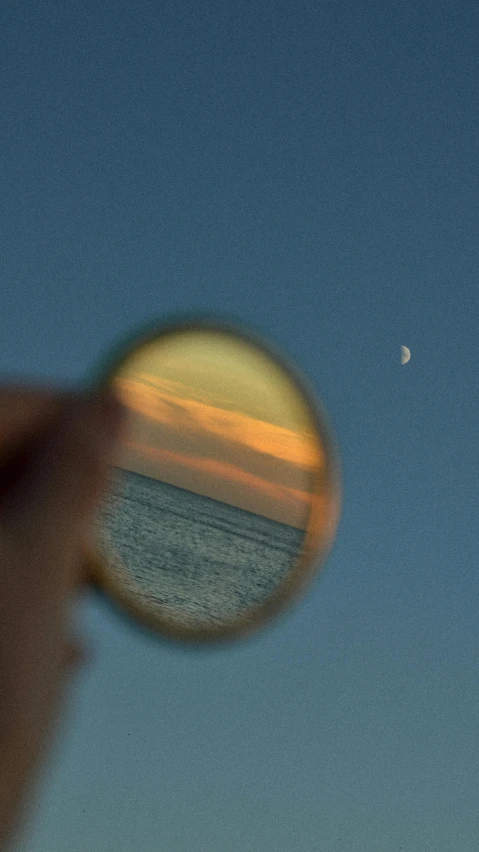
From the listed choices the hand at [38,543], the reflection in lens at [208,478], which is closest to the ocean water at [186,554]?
the reflection in lens at [208,478]

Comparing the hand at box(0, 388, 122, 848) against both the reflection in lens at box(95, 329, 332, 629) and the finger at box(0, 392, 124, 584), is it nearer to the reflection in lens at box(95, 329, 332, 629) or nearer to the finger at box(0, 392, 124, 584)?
the finger at box(0, 392, 124, 584)

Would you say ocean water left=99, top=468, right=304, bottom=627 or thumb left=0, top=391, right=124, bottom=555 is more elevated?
thumb left=0, top=391, right=124, bottom=555

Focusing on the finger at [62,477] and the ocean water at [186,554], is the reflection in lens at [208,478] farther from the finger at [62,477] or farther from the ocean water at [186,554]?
the finger at [62,477]

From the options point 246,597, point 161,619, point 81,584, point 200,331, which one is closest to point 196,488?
point 246,597

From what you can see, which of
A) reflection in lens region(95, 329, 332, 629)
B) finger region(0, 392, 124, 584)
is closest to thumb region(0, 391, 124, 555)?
finger region(0, 392, 124, 584)

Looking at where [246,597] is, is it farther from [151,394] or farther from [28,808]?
[28,808]
